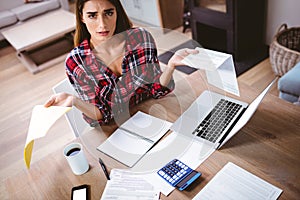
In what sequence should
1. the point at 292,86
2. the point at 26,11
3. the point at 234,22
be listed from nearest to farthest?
1. the point at 292,86
2. the point at 234,22
3. the point at 26,11

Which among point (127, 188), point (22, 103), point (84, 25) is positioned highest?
point (84, 25)

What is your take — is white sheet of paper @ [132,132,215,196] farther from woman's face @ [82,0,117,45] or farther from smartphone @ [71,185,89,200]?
woman's face @ [82,0,117,45]

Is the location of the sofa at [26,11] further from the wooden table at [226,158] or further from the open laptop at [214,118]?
the open laptop at [214,118]

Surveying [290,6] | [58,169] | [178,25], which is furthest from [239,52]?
[58,169]

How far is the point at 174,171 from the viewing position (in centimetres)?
96

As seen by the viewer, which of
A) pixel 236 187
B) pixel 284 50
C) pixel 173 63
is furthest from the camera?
pixel 284 50

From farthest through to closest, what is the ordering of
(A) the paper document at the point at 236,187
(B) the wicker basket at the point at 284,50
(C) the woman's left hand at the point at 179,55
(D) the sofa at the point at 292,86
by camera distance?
(B) the wicker basket at the point at 284,50, (D) the sofa at the point at 292,86, (C) the woman's left hand at the point at 179,55, (A) the paper document at the point at 236,187

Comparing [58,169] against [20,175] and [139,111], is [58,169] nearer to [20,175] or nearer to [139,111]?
[20,175]

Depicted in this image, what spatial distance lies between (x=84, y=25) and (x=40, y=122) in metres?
0.32

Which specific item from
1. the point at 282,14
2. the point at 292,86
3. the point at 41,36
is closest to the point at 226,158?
the point at 292,86

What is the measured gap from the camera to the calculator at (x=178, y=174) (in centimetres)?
92

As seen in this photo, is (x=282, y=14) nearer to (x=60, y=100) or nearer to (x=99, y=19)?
(x=99, y=19)

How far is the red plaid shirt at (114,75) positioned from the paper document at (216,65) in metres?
0.12

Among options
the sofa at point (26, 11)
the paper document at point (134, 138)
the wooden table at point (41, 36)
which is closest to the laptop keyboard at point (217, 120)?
the paper document at point (134, 138)
